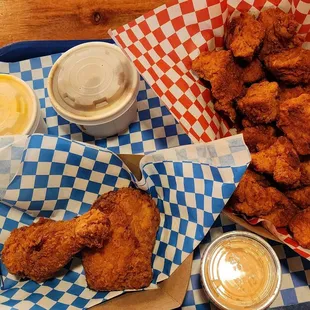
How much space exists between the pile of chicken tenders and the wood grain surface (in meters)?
0.51

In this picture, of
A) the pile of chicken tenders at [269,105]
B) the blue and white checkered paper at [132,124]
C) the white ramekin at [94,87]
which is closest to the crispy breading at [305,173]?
the pile of chicken tenders at [269,105]

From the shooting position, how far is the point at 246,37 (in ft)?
5.77

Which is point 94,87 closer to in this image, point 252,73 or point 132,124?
point 132,124

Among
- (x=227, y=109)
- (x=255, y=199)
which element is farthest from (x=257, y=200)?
(x=227, y=109)

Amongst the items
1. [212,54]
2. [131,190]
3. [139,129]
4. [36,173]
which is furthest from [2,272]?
[212,54]

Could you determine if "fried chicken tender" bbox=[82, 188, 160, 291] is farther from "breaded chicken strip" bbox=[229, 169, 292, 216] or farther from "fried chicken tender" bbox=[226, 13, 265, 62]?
"fried chicken tender" bbox=[226, 13, 265, 62]

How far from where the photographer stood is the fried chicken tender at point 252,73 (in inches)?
72.9

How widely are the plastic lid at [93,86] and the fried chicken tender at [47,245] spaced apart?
16.1 inches

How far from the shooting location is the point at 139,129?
2.06 m

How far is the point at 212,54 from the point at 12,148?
0.79m

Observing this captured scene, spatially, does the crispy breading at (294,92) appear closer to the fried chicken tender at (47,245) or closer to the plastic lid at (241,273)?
the plastic lid at (241,273)

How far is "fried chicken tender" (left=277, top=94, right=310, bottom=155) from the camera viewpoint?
1689 millimetres

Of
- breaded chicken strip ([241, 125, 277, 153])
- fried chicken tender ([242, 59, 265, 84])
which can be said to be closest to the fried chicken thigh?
breaded chicken strip ([241, 125, 277, 153])

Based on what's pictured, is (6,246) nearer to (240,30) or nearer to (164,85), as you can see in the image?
(164,85)
